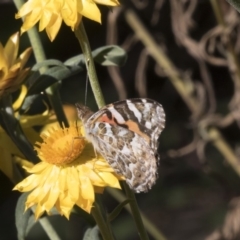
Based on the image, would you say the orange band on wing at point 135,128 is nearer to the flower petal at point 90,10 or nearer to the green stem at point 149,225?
the flower petal at point 90,10

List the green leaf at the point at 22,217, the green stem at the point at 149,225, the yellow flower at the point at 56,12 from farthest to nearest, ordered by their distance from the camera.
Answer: the green stem at the point at 149,225
the green leaf at the point at 22,217
the yellow flower at the point at 56,12

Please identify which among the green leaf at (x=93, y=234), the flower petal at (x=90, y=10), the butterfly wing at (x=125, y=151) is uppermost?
the flower petal at (x=90, y=10)

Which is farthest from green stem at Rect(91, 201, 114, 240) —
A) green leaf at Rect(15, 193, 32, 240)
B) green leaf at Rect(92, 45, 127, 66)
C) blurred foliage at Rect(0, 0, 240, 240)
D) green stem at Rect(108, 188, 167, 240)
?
blurred foliage at Rect(0, 0, 240, 240)

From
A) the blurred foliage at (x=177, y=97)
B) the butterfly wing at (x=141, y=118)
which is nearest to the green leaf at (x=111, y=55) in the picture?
the butterfly wing at (x=141, y=118)

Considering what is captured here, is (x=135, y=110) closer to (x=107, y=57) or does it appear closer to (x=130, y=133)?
(x=130, y=133)

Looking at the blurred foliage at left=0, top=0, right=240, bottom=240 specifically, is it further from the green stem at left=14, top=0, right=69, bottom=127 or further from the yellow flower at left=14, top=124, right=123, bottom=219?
the yellow flower at left=14, top=124, right=123, bottom=219

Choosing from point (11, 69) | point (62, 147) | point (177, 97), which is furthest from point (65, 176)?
point (177, 97)
